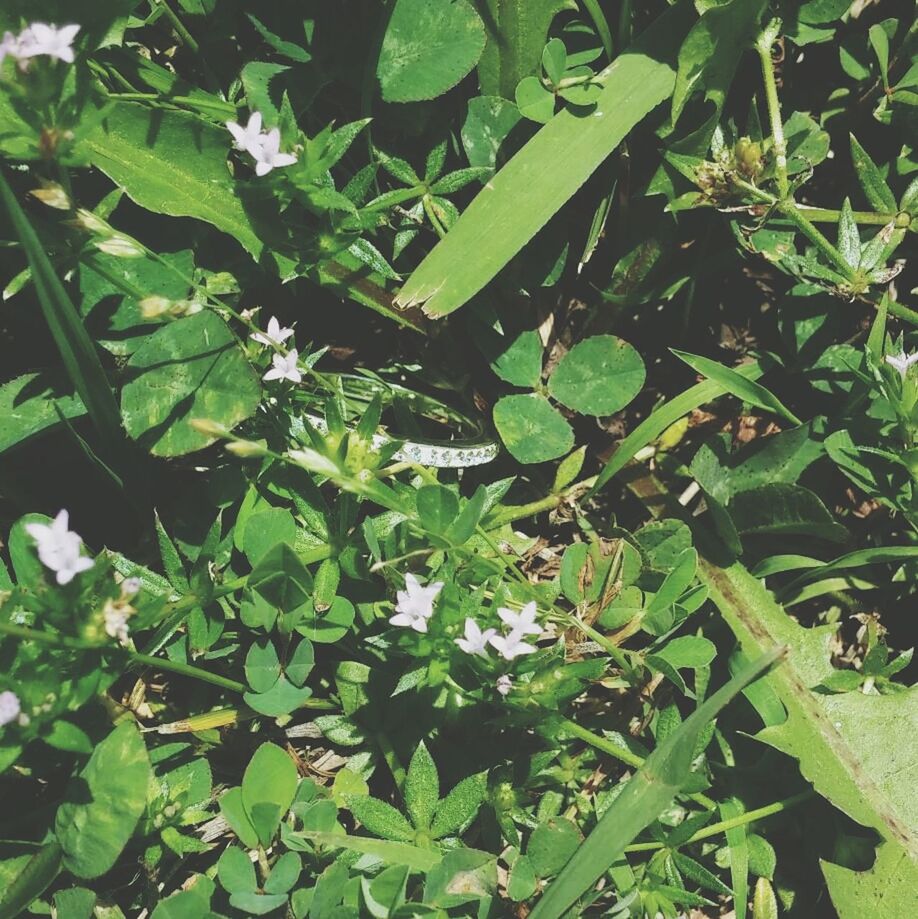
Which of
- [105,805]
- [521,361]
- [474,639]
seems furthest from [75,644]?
[521,361]

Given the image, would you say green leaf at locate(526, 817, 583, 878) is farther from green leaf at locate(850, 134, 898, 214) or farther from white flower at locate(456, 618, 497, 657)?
green leaf at locate(850, 134, 898, 214)

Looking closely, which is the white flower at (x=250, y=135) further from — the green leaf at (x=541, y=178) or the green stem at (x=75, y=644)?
the green stem at (x=75, y=644)

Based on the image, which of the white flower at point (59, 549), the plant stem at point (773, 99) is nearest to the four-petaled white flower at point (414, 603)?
the white flower at point (59, 549)

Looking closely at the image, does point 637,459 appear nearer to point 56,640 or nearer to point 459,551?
point 459,551

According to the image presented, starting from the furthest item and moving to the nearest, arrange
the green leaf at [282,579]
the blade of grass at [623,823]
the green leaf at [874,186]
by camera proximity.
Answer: the green leaf at [874,186] < the green leaf at [282,579] < the blade of grass at [623,823]

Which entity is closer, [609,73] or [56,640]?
[56,640]

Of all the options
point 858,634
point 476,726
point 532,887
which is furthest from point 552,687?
point 858,634

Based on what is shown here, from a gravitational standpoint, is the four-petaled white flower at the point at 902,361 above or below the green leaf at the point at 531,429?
above
